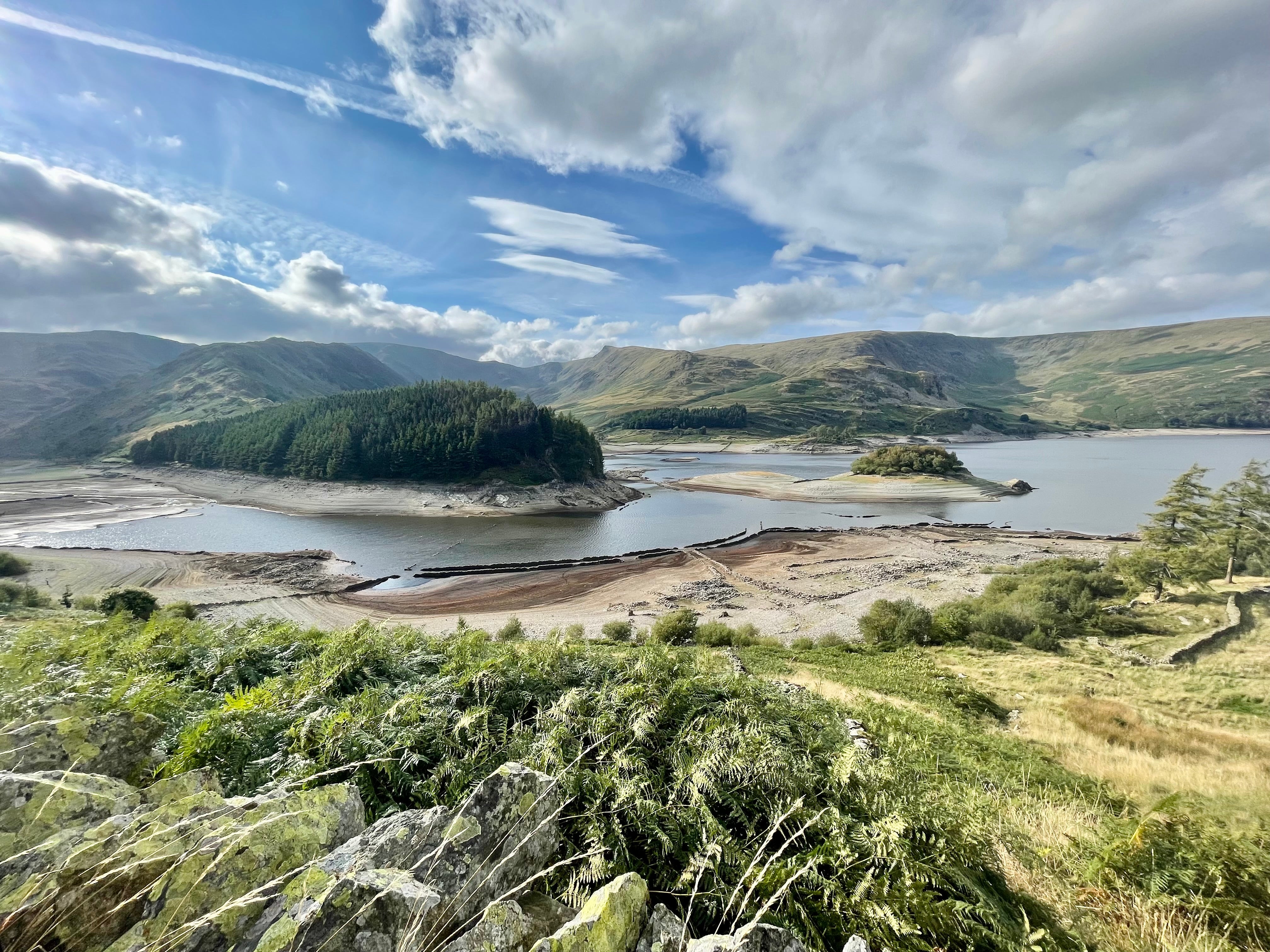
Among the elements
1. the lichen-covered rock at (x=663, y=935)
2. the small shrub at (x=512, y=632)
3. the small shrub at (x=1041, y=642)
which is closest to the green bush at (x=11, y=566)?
the small shrub at (x=512, y=632)

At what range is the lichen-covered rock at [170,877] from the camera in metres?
2.19

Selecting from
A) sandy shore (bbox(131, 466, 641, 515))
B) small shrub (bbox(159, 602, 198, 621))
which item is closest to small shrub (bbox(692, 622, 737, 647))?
small shrub (bbox(159, 602, 198, 621))

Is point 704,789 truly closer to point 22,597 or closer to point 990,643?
point 990,643

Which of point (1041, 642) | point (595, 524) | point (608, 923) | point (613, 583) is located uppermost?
point (608, 923)

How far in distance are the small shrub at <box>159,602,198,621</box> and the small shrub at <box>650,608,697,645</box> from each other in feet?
64.7

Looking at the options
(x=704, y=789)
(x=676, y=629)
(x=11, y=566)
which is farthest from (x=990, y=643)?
(x=11, y=566)

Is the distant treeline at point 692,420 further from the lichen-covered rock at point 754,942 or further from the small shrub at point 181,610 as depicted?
the lichen-covered rock at point 754,942

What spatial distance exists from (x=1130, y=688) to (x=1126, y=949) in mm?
17155

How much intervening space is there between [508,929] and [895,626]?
904 inches

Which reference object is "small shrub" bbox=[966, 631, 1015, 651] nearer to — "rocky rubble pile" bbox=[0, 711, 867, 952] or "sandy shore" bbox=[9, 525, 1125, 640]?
"sandy shore" bbox=[9, 525, 1125, 640]

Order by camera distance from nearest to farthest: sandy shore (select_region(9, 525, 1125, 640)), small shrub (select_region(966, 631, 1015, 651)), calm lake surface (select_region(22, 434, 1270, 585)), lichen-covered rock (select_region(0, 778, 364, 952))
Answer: lichen-covered rock (select_region(0, 778, 364, 952)) < small shrub (select_region(966, 631, 1015, 651)) < sandy shore (select_region(9, 525, 1125, 640)) < calm lake surface (select_region(22, 434, 1270, 585))

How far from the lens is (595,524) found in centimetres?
6009

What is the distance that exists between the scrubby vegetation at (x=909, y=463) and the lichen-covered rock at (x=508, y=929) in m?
94.9

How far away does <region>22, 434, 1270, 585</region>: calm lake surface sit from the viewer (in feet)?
156
